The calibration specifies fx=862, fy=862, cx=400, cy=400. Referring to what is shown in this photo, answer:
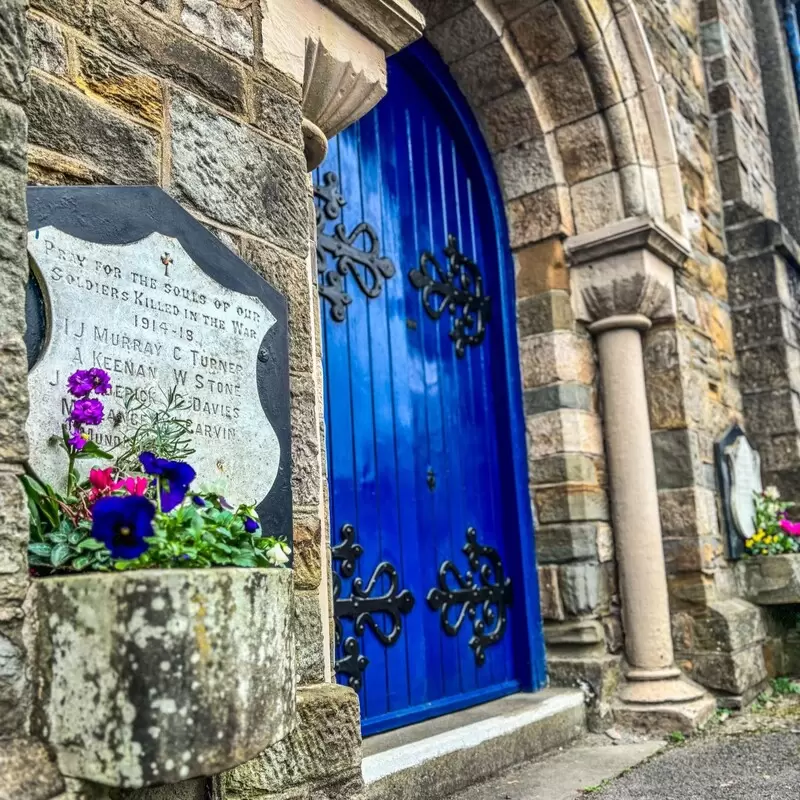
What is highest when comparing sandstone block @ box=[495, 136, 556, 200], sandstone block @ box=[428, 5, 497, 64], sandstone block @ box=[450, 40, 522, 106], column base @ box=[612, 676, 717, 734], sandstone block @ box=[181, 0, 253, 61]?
sandstone block @ box=[428, 5, 497, 64]

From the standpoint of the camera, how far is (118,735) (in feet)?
4.13

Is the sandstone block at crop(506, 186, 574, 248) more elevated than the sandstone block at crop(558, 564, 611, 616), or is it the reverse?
the sandstone block at crop(506, 186, 574, 248)

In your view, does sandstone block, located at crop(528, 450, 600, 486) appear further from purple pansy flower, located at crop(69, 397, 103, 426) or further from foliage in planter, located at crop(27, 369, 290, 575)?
purple pansy flower, located at crop(69, 397, 103, 426)

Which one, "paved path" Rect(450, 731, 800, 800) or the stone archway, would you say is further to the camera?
the stone archway

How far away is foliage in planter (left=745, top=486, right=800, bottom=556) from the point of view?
425 centimetres

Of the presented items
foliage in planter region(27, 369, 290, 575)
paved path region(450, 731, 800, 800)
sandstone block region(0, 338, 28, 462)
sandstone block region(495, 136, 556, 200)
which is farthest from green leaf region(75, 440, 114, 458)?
sandstone block region(495, 136, 556, 200)

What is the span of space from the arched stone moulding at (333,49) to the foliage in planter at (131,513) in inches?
39.9

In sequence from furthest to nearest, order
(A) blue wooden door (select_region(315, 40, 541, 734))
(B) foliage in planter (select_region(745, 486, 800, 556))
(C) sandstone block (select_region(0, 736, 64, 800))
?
(B) foliage in planter (select_region(745, 486, 800, 556)) < (A) blue wooden door (select_region(315, 40, 541, 734)) < (C) sandstone block (select_region(0, 736, 64, 800))

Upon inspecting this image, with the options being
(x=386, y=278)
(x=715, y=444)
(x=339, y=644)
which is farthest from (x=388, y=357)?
(x=715, y=444)

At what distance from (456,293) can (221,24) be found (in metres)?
1.98

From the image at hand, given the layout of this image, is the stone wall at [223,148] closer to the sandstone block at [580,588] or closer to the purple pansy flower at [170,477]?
the purple pansy flower at [170,477]

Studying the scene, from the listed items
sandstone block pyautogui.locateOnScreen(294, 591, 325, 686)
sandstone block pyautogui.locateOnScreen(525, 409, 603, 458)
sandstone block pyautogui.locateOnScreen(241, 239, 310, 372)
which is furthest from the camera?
sandstone block pyautogui.locateOnScreen(525, 409, 603, 458)

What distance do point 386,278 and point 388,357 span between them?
327mm

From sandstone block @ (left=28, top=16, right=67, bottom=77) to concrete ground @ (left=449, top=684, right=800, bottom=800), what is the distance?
231 cm
